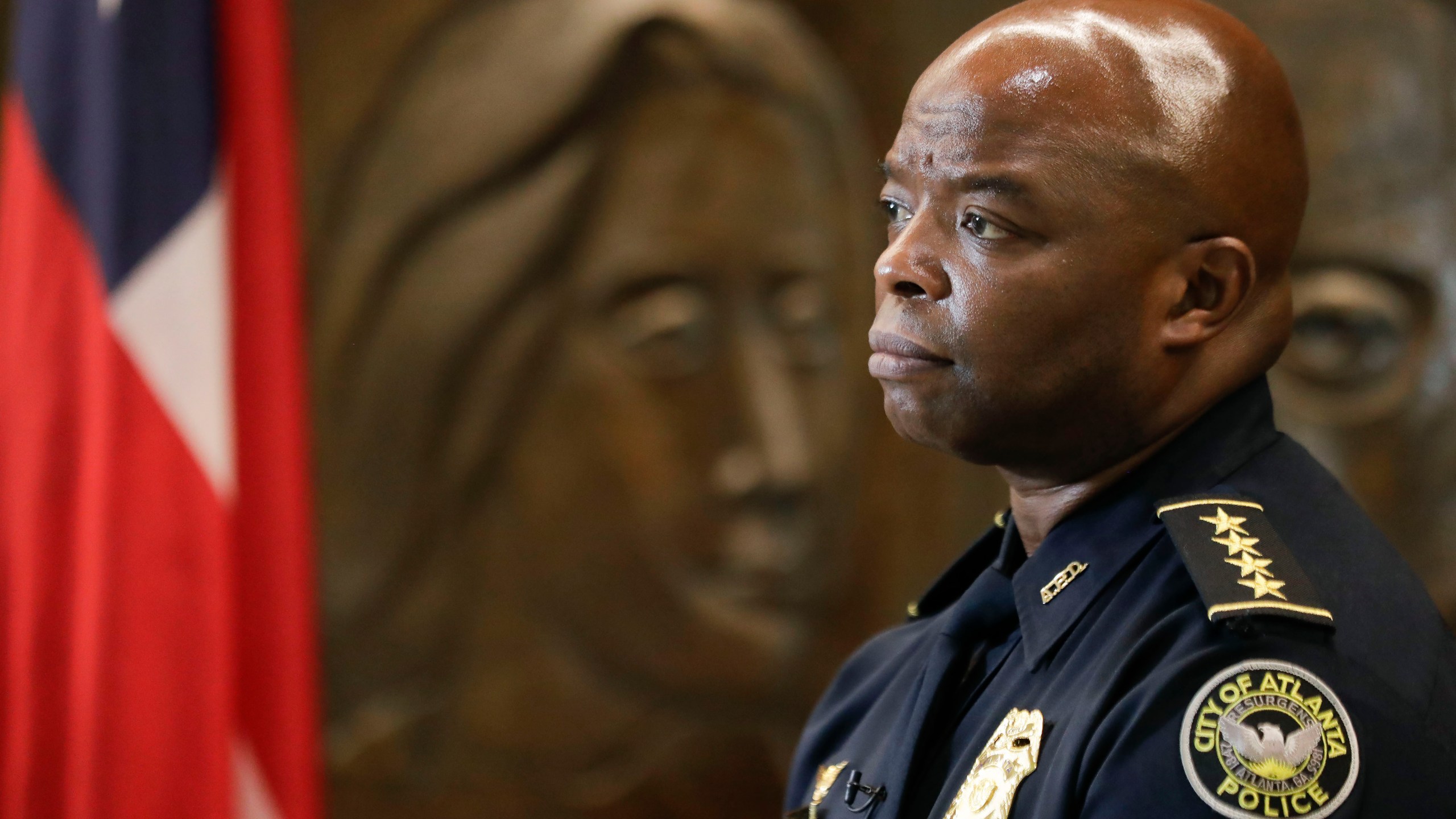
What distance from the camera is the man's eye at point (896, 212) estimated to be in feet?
3.32

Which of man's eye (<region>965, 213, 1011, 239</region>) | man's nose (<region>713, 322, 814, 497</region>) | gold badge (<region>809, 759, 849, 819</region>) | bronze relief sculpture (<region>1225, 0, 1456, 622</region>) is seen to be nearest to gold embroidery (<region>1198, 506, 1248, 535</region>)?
man's eye (<region>965, 213, 1011, 239</region>)

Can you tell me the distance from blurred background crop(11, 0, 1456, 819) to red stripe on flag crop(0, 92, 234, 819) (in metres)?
0.63

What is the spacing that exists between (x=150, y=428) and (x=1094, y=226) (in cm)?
129

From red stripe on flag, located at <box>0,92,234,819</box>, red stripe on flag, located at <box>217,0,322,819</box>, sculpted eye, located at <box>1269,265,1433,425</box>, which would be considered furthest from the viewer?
sculpted eye, located at <box>1269,265,1433,425</box>

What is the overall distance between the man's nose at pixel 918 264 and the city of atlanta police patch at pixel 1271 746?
34 centimetres

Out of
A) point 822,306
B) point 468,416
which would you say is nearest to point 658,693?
point 468,416

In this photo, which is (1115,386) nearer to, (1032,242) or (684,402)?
(1032,242)

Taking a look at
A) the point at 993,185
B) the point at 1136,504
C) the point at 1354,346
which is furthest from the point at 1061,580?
the point at 1354,346

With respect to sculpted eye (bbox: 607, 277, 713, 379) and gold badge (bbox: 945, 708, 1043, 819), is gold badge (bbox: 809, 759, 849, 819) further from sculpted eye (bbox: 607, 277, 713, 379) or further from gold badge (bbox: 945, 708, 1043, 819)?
sculpted eye (bbox: 607, 277, 713, 379)

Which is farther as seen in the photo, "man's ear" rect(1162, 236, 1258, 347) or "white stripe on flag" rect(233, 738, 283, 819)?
"white stripe on flag" rect(233, 738, 283, 819)

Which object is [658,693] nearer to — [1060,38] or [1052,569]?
[1052,569]

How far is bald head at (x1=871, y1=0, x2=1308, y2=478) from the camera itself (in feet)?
2.93

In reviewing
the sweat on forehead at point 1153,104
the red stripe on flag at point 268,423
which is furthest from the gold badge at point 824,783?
the red stripe on flag at point 268,423

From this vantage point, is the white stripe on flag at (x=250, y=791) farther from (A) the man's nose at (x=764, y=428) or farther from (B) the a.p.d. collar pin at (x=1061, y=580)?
(B) the a.p.d. collar pin at (x=1061, y=580)
